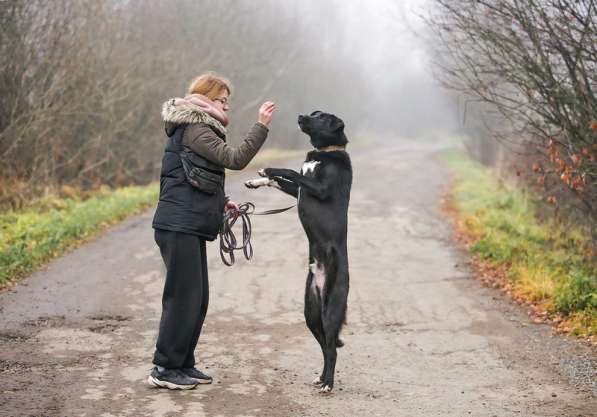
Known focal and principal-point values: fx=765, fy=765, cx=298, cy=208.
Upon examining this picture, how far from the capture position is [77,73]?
49.3ft

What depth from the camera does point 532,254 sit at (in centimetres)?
1074

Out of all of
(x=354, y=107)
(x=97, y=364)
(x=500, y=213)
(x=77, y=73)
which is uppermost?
(x=354, y=107)

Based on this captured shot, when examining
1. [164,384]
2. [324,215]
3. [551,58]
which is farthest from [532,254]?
[164,384]

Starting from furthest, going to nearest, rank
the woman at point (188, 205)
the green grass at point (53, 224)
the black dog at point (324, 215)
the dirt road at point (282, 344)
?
the green grass at point (53, 224), the black dog at point (324, 215), the woman at point (188, 205), the dirt road at point (282, 344)

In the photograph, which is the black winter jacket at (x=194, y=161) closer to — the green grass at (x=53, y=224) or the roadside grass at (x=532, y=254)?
the roadside grass at (x=532, y=254)

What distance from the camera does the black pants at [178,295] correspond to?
5250 millimetres

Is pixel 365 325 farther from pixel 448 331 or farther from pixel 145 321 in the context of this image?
pixel 145 321

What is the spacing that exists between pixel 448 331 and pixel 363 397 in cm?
238

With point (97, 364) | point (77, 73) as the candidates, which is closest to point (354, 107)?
point (77, 73)

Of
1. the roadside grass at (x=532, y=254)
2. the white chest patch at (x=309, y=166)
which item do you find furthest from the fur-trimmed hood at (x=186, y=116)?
the roadside grass at (x=532, y=254)

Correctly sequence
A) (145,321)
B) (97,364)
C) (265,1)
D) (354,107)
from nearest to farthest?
1. (97,364)
2. (145,321)
3. (265,1)
4. (354,107)

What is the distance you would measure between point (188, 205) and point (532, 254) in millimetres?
6875

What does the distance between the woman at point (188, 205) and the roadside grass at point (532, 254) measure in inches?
158

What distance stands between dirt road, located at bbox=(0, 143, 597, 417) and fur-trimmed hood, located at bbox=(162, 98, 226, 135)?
6.05ft
